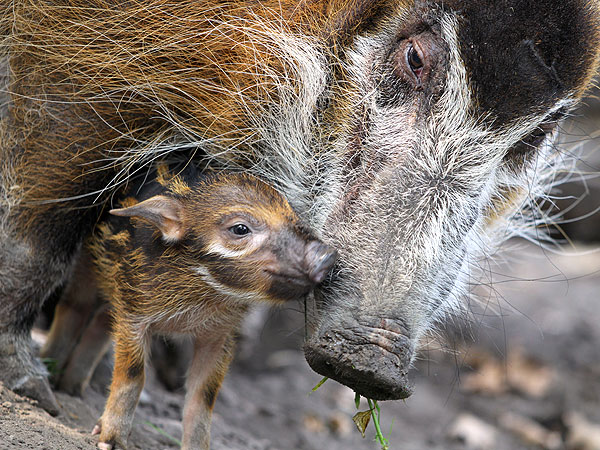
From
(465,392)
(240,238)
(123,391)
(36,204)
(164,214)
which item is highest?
(240,238)

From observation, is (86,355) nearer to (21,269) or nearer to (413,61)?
(21,269)

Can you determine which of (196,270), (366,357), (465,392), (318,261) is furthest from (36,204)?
(465,392)

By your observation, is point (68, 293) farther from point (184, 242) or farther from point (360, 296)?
point (360, 296)

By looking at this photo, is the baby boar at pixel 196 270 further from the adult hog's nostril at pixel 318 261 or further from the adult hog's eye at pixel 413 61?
the adult hog's eye at pixel 413 61

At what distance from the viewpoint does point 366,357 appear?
2971 mm

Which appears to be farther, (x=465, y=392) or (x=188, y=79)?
(x=465, y=392)

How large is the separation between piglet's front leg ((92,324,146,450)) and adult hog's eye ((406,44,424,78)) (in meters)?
1.70

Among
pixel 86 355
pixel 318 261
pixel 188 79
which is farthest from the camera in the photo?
pixel 86 355

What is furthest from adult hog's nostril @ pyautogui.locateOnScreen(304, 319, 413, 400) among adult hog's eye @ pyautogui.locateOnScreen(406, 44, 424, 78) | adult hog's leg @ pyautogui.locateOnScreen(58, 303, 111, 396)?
adult hog's leg @ pyautogui.locateOnScreen(58, 303, 111, 396)

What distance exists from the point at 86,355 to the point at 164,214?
138 cm

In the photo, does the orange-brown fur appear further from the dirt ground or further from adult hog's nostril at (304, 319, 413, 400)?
the dirt ground

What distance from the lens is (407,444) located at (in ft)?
20.4

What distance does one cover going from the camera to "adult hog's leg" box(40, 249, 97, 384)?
443cm

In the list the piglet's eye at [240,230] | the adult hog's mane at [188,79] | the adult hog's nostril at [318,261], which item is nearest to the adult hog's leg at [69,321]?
the adult hog's mane at [188,79]
